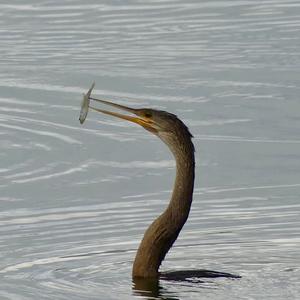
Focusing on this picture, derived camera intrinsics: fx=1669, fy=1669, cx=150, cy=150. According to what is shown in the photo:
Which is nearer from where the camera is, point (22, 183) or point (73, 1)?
point (22, 183)

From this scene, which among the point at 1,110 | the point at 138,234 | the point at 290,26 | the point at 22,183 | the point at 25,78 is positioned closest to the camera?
the point at 138,234

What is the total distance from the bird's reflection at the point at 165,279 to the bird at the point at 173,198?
0.13 feet

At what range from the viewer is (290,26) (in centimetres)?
1894

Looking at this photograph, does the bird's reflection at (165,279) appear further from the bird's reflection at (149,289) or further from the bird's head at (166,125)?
the bird's head at (166,125)

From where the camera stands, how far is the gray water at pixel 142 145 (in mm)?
10734

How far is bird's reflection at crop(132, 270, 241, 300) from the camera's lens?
33.6ft

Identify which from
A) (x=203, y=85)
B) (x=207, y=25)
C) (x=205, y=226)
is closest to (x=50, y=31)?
(x=207, y=25)

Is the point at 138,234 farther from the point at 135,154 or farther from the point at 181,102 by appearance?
the point at 181,102

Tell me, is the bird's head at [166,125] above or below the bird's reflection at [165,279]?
above

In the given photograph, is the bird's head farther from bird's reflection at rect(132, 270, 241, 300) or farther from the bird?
bird's reflection at rect(132, 270, 241, 300)

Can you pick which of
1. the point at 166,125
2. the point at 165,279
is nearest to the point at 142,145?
the point at 166,125

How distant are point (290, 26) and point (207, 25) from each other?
0.94 m

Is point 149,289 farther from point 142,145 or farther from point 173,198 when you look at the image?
point 142,145

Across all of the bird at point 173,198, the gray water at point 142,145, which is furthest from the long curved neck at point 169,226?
the gray water at point 142,145
